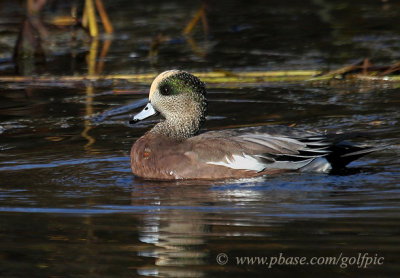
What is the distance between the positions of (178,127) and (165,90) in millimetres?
307

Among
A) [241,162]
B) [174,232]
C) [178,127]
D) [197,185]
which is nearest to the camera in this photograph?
[174,232]

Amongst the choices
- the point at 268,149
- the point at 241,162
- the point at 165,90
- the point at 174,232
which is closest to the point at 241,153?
the point at 241,162

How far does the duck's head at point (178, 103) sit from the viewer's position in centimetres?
704

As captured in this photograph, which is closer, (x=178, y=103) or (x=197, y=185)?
(x=197, y=185)

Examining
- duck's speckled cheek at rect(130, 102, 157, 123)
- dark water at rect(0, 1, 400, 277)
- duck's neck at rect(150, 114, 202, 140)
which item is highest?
duck's speckled cheek at rect(130, 102, 157, 123)

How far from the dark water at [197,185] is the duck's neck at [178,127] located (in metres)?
0.42

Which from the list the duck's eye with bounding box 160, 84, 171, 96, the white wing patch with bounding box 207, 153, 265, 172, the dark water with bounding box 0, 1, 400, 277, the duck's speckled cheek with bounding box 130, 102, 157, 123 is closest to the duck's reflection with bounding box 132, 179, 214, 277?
the dark water with bounding box 0, 1, 400, 277

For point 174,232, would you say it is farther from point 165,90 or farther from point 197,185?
point 165,90

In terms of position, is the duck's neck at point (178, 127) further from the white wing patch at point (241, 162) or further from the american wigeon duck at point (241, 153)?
the white wing patch at point (241, 162)

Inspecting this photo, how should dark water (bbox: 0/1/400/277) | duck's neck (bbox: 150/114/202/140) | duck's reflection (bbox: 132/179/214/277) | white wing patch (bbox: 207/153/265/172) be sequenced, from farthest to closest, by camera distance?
duck's neck (bbox: 150/114/202/140)
white wing patch (bbox: 207/153/265/172)
dark water (bbox: 0/1/400/277)
duck's reflection (bbox: 132/179/214/277)

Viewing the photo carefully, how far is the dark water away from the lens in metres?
4.54

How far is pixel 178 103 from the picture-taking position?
707cm

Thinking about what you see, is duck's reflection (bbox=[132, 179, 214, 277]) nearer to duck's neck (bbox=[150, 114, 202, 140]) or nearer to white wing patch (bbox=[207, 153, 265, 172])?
white wing patch (bbox=[207, 153, 265, 172])

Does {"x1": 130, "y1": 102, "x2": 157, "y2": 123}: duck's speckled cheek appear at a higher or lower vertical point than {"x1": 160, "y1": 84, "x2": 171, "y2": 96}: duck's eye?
lower
